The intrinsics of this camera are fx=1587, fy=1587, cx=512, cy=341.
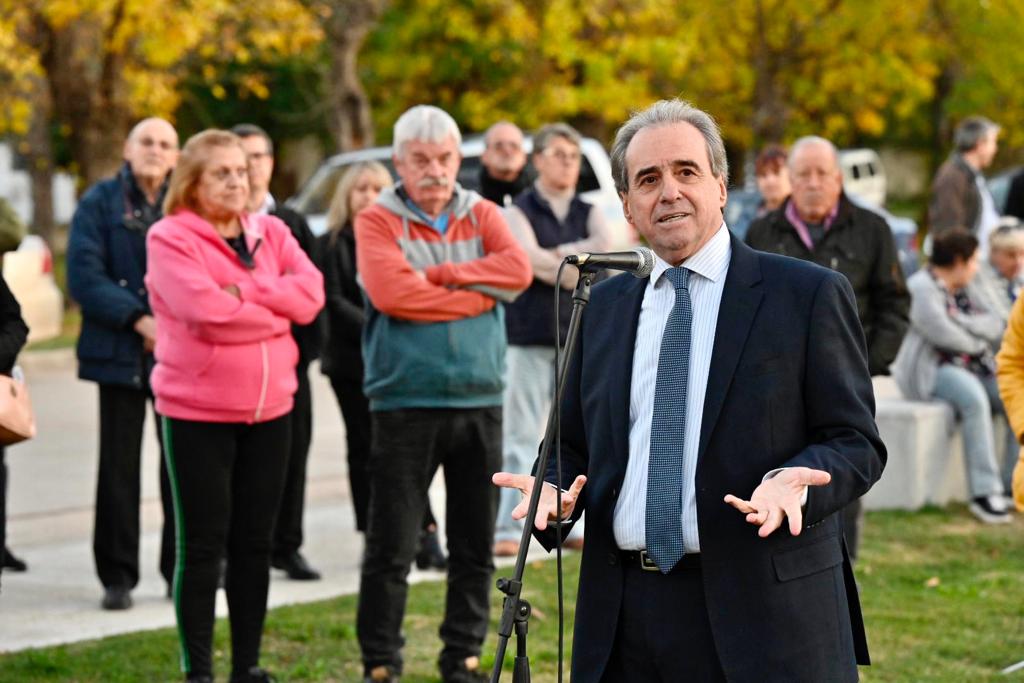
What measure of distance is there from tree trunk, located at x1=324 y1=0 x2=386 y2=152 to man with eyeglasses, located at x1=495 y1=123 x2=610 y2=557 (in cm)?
1560

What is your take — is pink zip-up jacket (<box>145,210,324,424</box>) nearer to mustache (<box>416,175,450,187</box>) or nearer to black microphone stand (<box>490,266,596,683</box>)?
mustache (<box>416,175,450,187</box>)

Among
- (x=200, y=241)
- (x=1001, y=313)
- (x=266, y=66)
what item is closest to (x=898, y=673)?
(x=200, y=241)

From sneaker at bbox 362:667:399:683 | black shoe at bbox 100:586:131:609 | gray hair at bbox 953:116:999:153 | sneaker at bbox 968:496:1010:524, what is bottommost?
black shoe at bbox 100:586:131:609

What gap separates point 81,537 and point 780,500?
686cm

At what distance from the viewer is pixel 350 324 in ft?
27.0

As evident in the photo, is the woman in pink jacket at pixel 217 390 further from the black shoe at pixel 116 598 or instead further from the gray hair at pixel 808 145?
the gray hair at pixel 808 145

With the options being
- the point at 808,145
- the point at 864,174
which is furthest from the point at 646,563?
the point at 864,174

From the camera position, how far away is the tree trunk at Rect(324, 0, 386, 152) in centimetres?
2381

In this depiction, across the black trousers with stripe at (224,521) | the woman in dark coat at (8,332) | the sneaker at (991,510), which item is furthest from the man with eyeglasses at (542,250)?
the woman in dark coat at (8,332)

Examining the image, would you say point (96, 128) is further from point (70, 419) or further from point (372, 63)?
point (372, 63)

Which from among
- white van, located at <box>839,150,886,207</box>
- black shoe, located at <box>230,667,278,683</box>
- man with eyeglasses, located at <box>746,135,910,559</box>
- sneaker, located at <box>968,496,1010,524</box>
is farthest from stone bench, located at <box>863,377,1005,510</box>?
white van, located at <box>839,150,886,207</box>

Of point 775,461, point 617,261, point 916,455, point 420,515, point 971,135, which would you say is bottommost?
point 916,455

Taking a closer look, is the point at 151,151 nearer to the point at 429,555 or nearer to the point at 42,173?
the point at 429,555

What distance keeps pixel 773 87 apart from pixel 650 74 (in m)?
4.03
